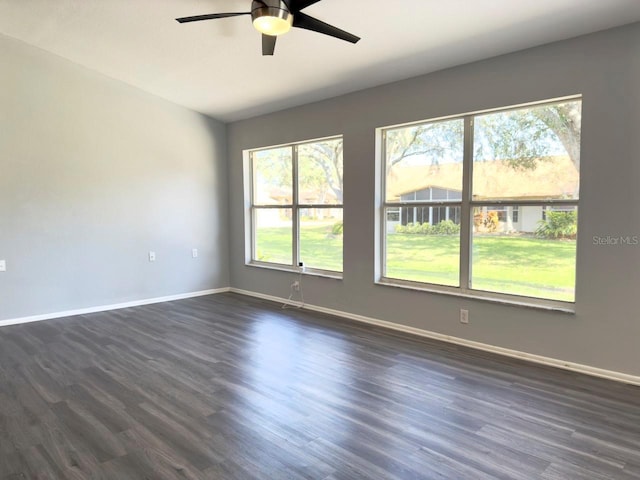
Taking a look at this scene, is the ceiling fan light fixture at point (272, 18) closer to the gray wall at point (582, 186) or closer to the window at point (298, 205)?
the gray wall at point (582, 186)

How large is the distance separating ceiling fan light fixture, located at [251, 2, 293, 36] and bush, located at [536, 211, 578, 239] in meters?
2.60

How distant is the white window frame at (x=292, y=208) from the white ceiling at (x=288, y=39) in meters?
0.68

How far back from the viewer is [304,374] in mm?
3225

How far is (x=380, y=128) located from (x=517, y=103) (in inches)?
56.8

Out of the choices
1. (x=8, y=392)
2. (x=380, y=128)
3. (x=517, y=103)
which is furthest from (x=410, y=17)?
(x=8, y=392)

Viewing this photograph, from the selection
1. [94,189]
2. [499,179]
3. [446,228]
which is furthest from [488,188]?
[94,189]

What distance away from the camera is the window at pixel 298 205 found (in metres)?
5.19

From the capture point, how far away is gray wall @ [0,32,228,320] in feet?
15.1

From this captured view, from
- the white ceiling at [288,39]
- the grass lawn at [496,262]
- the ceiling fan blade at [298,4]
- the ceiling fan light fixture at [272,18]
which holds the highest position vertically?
the white ceiling at [288,39]

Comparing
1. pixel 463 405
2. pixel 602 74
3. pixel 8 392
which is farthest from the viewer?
pixel 602 74

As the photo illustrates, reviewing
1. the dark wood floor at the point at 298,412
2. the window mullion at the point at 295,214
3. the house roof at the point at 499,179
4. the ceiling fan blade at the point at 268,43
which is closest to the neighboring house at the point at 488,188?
the house roof at the point at 499,179

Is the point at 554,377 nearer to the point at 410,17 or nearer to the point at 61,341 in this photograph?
the point at 410,17

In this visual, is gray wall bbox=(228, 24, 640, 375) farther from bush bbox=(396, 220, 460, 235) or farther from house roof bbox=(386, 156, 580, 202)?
bush bbox=(396, 220, 460, 235)

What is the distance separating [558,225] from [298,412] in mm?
2587
